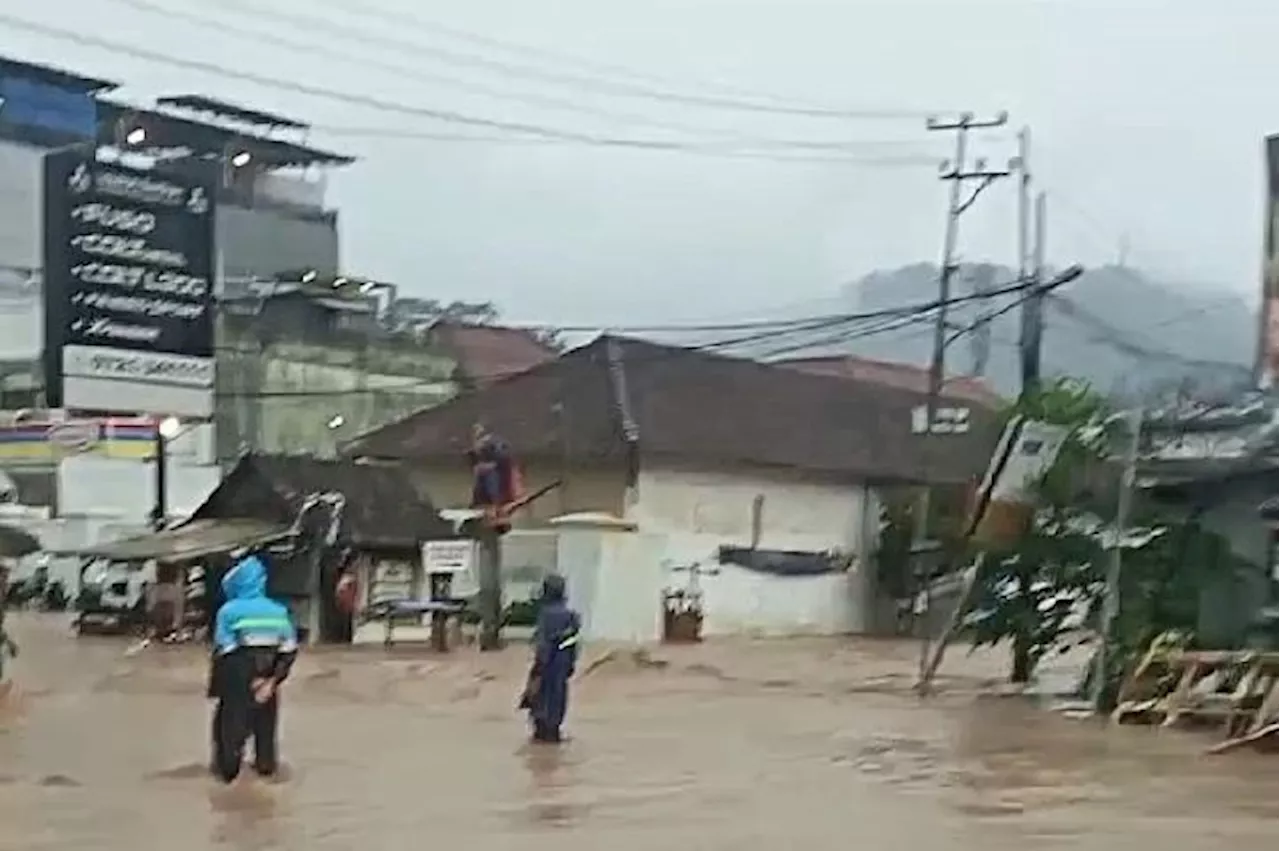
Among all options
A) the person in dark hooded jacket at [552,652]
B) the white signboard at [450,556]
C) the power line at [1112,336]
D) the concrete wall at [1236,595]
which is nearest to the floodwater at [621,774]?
the person in dark hooded jacket at [552,652]

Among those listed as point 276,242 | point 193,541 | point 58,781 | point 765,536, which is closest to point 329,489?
point 193,541

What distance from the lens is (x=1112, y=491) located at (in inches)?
918

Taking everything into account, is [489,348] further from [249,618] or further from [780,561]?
[249,618]

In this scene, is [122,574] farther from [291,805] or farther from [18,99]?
[291,805]

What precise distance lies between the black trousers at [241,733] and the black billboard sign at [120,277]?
47.7ft

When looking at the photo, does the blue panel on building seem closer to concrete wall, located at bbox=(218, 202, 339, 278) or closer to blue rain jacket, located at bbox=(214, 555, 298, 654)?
concrete wall, located at bbox=(218, 202, 339, 278)

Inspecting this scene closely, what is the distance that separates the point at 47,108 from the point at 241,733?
20089mm

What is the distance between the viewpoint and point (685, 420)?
4438 cm

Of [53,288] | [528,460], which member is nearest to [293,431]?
[528,460]

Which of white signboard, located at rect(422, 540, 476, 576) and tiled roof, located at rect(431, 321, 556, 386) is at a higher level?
tiled roof, located at rect(431, 321, 556, 386)

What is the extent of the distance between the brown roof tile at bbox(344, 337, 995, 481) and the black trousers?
26428mm

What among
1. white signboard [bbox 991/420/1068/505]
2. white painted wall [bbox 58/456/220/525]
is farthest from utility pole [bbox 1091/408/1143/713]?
white painted wall [bbox 58/456/220/525]

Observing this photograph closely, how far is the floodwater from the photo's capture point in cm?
1316

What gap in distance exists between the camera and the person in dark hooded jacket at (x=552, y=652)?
690 inches
